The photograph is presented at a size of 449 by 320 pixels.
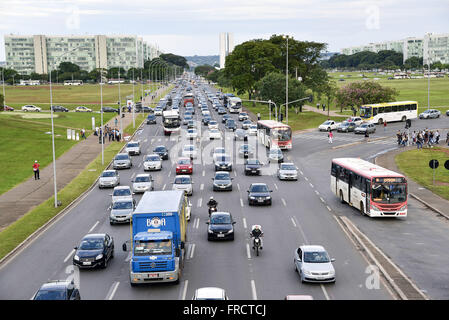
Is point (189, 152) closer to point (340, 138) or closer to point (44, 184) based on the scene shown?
point (44, 184)

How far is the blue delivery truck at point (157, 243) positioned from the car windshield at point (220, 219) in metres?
4.60

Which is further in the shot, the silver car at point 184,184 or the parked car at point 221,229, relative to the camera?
the silver car at point 184,184

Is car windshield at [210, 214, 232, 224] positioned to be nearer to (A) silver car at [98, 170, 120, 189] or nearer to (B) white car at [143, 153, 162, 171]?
(A) silver car at [98, 170, 120, 189]

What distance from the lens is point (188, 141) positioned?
240ft

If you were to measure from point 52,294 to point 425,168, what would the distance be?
4079 cm

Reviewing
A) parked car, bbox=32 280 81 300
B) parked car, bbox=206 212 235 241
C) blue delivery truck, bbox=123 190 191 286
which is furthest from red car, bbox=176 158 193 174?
parked car, bbox=32 280 81 300

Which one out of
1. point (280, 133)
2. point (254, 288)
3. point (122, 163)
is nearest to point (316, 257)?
point (254, 288)

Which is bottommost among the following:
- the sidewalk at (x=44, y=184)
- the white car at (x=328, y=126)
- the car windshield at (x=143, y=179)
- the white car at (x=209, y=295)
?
the sidewalk at (x=44, y=184)

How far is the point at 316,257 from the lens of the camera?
73.3 feet

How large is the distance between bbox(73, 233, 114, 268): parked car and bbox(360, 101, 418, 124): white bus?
66.7 m

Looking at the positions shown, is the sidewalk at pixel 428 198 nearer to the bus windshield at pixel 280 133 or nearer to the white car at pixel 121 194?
the bus windshield at pixel 280 133

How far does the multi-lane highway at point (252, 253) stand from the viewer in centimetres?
2133

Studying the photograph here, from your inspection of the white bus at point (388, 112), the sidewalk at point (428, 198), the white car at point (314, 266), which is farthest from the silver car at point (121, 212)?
the white bus at point (388, 112)
